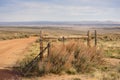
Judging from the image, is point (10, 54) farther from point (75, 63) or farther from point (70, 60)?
point (70, 60)

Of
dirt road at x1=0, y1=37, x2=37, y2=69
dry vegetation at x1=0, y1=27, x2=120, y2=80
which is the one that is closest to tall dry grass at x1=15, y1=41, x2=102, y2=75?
dry vegetation at x1=0, y1=27, x2=120, y2=80

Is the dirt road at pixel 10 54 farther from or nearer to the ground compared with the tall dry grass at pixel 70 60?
nearer to the ground

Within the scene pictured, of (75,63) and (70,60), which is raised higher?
(70,60)

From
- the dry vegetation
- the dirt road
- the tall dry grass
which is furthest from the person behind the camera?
the dirt road

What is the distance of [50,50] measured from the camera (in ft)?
55.4

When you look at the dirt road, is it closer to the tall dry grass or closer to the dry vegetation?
the dry vegetation

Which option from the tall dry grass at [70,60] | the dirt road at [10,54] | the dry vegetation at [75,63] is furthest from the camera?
the dirt road at [10,54]

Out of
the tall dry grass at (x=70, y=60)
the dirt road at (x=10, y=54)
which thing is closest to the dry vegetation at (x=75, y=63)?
the tall dry grass at (x=70, y=60)

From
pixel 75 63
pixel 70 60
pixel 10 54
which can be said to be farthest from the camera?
pixel 10 54

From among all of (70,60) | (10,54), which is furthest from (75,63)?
(10,54)

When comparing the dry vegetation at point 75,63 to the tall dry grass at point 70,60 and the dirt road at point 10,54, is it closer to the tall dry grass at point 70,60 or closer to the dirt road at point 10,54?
the tall dry grass at point 70,60

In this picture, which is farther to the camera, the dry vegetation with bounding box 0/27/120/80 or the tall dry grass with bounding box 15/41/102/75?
the tall dry grass with bounding box 15/41/102/75

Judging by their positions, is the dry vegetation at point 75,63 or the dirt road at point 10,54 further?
the dirt road at point 10,54

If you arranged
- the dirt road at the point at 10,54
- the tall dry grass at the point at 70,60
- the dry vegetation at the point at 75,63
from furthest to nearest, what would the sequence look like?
the dirt road at the point at 10,54
the tall dry grass at the point at 70,60
the dry vegetation at the point at 75,63
